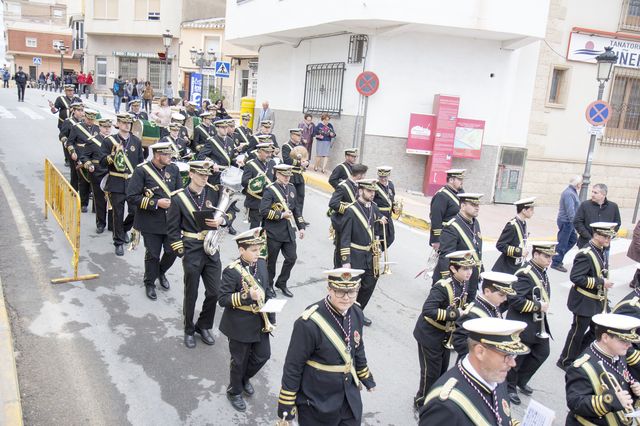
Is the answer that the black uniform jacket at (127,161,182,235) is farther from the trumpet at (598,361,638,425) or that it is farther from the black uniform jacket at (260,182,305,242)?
the trumpet at (598,361,638,425)

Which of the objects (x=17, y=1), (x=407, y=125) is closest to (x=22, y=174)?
(x=407, y=125)

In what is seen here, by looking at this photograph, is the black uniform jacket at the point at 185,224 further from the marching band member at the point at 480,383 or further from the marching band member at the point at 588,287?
the marching band member at the point at 588,287

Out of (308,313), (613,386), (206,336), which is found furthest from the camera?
(206,336)

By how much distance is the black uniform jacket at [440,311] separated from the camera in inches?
212

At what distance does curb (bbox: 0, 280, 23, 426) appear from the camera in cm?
479

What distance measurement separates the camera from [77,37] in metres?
56.1

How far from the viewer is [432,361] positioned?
5.56m

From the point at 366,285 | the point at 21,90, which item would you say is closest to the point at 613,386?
the point at 366,285

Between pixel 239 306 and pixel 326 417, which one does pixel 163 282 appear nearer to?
pixel 239 306

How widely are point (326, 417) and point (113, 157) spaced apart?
280 inches

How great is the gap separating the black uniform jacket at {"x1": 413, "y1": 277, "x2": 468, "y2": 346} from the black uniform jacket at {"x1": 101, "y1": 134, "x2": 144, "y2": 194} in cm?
635

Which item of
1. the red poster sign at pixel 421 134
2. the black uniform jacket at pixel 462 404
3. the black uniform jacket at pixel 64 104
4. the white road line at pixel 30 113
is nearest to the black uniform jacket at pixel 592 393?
the black uniform jacket at pixel 462 404

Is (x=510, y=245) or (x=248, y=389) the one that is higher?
(x=510, y=245)

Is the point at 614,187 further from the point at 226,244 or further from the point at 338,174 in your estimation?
the point at 226,244
